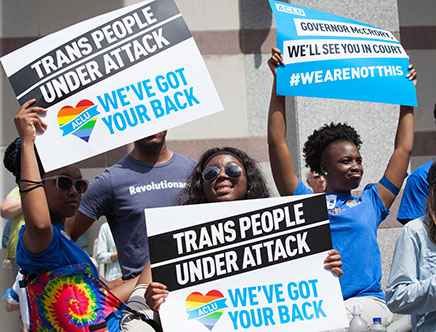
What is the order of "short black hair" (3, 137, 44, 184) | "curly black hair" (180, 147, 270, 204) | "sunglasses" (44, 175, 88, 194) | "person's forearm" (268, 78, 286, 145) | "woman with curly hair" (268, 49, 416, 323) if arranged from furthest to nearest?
1. "person's forearm" (268, 78, 286, 145)
2. "woman with curly hair" (268, 49, 416, 323)
3. "curly black hair" (180, 147, 270, 204)
4. "short black hair" (3, 137, 44, 184)
5. "sunglasses" (44, 175, 88, 194)

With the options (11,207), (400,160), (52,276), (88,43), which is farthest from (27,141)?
(11,207)

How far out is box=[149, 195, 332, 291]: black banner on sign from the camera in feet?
13.1

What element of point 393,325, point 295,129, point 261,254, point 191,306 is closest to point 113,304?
point 191,306

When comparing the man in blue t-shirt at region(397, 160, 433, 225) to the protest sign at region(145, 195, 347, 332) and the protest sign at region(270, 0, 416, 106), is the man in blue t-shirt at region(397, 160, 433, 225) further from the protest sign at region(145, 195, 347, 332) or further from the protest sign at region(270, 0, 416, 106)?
the protest sign at region(145, 195, 347, 332)

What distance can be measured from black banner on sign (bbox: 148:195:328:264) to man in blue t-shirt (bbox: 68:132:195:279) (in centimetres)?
108

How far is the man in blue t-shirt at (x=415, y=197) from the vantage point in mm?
5742

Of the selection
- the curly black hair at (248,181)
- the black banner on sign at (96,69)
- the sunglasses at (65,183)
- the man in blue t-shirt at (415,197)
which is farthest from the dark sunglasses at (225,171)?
the man in blue t-shirt at (415,197)

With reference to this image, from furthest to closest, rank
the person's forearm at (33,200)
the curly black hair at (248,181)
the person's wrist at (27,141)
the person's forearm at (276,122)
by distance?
the person's forearm at (276,122)
the curly black hair at (248,181)
the person's wrist at (27,141)
the person's forearm at (33,200)

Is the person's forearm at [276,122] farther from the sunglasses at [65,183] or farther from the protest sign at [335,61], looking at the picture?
the sunglasses at [65,183]

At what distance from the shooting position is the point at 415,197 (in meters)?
5.79

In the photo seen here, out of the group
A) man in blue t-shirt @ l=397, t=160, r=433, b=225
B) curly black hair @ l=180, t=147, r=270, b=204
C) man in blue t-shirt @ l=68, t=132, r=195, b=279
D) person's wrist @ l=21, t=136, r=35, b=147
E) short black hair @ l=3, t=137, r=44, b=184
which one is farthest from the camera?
man in blue t-shirt @ l=397, t=160, r=433, b=225

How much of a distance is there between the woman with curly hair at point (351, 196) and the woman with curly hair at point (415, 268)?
1.62ft

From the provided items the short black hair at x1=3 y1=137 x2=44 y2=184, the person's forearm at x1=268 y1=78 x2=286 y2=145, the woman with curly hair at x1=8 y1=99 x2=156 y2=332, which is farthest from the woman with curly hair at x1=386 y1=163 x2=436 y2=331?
the short black hair at x1=3 y1=137 x2=44 y2=184

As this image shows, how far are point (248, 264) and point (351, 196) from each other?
1.19 metres
